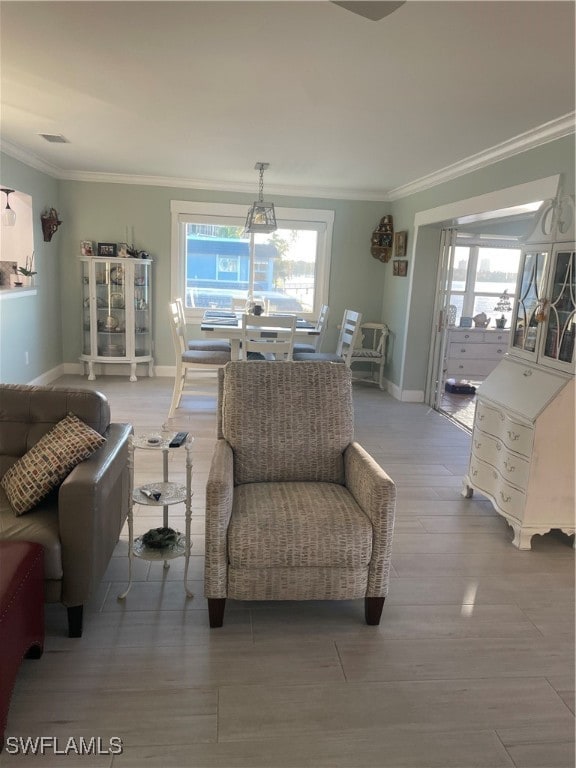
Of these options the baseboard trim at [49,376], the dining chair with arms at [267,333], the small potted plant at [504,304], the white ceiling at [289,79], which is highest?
the white ceiling at [289,79]

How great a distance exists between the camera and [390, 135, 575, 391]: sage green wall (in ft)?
14.7

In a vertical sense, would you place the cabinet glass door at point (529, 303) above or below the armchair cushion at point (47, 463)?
above

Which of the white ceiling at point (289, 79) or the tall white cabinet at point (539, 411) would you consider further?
the tall white cabinet at point (539, 411)

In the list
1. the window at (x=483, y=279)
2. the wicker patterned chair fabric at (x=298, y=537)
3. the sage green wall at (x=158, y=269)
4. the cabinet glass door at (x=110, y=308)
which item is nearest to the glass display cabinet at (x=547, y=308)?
the wicker patterned chair fabric at (x=298, y=537)

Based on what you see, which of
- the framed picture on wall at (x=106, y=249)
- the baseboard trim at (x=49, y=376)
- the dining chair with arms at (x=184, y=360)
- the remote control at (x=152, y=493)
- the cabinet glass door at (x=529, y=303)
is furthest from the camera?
the framed picture on wall at (x=106, y=249)

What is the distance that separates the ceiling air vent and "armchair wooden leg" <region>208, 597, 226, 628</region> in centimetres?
392

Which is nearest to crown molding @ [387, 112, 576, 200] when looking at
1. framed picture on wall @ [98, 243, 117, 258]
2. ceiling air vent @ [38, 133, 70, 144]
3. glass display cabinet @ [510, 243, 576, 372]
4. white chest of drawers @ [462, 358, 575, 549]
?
glass display cabinet @ [510, 243, 576, 372]

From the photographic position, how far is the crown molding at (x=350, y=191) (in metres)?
3.44

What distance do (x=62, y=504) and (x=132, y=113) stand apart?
2782 millimetres

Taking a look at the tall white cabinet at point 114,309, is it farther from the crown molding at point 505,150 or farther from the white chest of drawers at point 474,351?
the white chest of drawers at point 474,351

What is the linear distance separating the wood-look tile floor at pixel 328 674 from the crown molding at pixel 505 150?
8.07 ft

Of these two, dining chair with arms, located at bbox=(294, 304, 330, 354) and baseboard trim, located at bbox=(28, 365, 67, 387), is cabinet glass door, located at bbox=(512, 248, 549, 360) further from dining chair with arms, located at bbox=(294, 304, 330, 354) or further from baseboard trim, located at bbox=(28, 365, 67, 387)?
baseboard trim, located at bbox=(28, 365, 67, 387)

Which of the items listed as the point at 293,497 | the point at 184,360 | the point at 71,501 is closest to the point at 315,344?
the point at 184,360

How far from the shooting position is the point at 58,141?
4.57m
